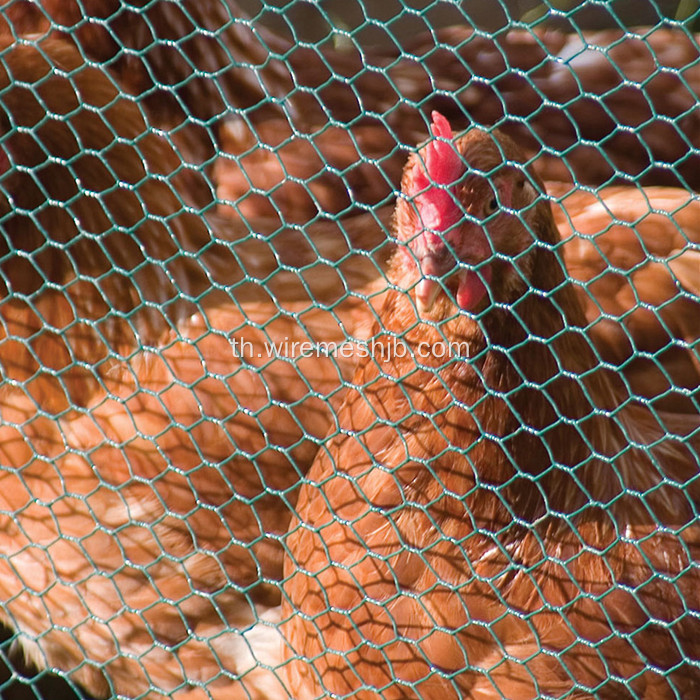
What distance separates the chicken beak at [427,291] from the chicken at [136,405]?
36 centimetres

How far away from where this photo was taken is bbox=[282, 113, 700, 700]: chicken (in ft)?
4.50

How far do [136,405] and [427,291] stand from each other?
0.66 m

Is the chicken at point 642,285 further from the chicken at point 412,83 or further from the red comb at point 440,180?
the red comb at point 440,180

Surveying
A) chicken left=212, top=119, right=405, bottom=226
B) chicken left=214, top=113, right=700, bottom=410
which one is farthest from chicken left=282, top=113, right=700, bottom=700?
chicken left=212, top=119, right=405, bottom=226

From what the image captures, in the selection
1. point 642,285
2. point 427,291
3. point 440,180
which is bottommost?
point 642,285

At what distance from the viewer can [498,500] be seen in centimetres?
143

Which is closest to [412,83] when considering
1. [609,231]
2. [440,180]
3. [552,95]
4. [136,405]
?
[552,95]

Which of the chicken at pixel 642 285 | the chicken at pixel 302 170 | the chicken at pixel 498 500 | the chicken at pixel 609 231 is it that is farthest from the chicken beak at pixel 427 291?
the chicken at pixel 302 170

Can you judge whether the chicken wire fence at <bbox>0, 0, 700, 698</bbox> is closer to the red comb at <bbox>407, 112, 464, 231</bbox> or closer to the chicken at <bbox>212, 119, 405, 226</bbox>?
the chicken at <bbox>212, 119, 405, 226</bbox>

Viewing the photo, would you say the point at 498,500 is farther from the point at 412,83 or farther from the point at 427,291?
the point at 412,83

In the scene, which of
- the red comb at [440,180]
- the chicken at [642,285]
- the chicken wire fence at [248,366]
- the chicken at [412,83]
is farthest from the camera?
the chicken at [412,83]

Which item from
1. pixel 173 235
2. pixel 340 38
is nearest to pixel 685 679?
pixel 173 235

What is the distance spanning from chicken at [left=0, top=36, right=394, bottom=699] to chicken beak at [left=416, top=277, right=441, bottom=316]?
0.36 metres

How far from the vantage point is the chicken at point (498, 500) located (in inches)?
54.0
